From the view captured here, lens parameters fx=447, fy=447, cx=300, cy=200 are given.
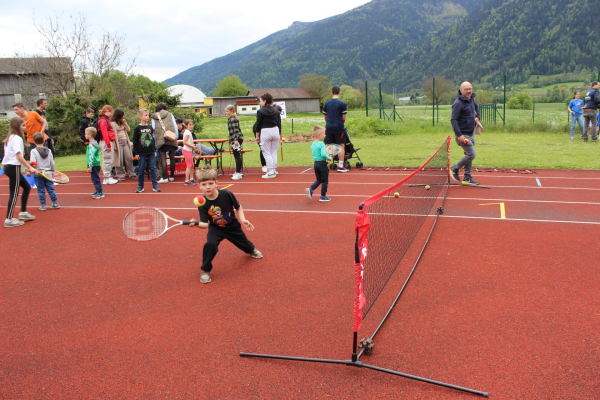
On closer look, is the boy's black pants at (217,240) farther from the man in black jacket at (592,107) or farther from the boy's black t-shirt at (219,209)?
the man in black jacket at (592,107)

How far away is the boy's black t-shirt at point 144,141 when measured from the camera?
33.7ft

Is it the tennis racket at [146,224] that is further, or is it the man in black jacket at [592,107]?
the man in black jacket at [592,107]

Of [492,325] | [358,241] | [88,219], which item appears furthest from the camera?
[88,219]

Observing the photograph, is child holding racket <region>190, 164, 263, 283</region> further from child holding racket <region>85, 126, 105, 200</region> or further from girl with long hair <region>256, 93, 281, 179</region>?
girl with long hair <region>256, 93, 281, 179</region>

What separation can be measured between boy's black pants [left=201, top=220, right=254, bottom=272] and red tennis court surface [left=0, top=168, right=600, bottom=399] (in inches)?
9.2

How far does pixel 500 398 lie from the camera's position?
9.83ft

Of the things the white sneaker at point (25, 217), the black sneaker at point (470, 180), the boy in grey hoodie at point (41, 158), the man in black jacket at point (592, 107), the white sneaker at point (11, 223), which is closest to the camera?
the white sneaker at point (11, 223)

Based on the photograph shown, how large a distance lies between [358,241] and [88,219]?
6732mm

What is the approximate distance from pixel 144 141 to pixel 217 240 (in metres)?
5.84

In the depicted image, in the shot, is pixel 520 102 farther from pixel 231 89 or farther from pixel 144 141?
pixel 231 89

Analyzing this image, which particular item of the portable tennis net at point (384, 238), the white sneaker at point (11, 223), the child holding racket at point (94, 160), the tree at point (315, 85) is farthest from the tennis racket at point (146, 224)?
the tree at point (315, 85)

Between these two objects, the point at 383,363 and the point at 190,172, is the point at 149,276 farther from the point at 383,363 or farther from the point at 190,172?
the point at 190,172

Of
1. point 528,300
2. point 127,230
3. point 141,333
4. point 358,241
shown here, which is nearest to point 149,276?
point 127,230

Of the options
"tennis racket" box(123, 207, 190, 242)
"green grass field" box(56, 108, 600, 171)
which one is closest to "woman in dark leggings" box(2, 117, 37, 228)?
"tennis racket" box(123, 207, 190, 242)
